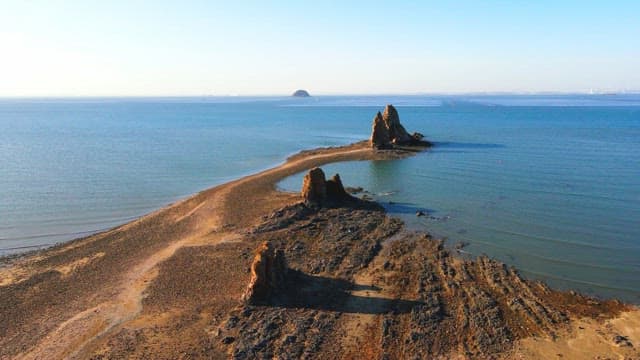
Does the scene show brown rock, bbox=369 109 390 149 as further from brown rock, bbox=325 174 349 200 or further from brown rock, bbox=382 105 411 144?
brown rock, bbox=325 174 349 200

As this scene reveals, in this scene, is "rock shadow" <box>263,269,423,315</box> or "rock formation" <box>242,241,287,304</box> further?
"rock formation" <box>242,241,287,304</box>

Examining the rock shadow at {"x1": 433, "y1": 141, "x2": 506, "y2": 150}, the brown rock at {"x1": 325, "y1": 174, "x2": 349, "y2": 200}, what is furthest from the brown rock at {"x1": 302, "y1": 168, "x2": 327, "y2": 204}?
the rock shadow at {"x1": 433, "y1": 141, "x2": 506, "y2": 150}

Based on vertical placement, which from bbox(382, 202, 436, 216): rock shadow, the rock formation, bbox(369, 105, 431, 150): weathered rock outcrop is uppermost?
bbox(369, 105, 431, 150): weathered rock outcrop

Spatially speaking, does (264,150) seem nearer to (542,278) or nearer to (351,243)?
(351,243)

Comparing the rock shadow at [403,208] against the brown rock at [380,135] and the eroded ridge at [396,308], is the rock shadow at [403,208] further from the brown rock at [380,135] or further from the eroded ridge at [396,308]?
the brown rock at [380,135]

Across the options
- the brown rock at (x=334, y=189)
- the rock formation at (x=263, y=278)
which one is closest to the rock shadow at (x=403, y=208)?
the brown rock at (x=334, y=189)

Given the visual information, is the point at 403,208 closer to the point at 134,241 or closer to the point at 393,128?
the point at 134,241

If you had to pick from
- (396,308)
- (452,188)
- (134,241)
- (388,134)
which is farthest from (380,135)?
(396,308)

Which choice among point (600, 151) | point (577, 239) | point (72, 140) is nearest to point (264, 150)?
point (72, 140)
